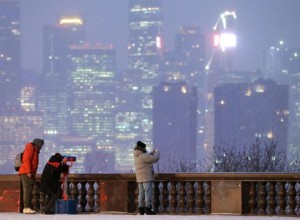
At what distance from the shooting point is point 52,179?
25.2m

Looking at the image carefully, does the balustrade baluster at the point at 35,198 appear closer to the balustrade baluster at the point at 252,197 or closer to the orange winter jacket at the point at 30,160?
the orange winter jacket at the point at 30,160

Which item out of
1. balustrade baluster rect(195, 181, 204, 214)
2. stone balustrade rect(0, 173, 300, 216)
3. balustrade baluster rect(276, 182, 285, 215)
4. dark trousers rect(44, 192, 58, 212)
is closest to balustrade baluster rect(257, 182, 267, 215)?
stone balustrade rect(0, 173, 300, 216)

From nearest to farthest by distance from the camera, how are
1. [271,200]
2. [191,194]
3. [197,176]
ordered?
[271,200], [191,194], [197,176]

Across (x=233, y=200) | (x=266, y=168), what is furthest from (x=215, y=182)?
(x=266, y=168)

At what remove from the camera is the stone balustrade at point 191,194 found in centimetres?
2434

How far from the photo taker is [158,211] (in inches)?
992

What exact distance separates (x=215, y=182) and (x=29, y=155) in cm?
384

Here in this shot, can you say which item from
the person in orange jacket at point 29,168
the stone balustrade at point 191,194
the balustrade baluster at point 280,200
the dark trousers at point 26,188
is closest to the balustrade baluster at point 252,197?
the stone balustrade at point 191,194

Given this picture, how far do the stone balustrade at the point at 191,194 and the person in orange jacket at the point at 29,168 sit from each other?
0.56 metres

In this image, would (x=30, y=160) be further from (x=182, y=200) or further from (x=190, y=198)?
(x=190, y=198)

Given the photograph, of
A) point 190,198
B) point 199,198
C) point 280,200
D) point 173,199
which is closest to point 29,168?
point 173,199

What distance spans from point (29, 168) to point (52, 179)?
1.90 feet

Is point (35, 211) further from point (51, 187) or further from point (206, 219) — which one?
point (206, 219)

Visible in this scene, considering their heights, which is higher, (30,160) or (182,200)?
(30,160)
